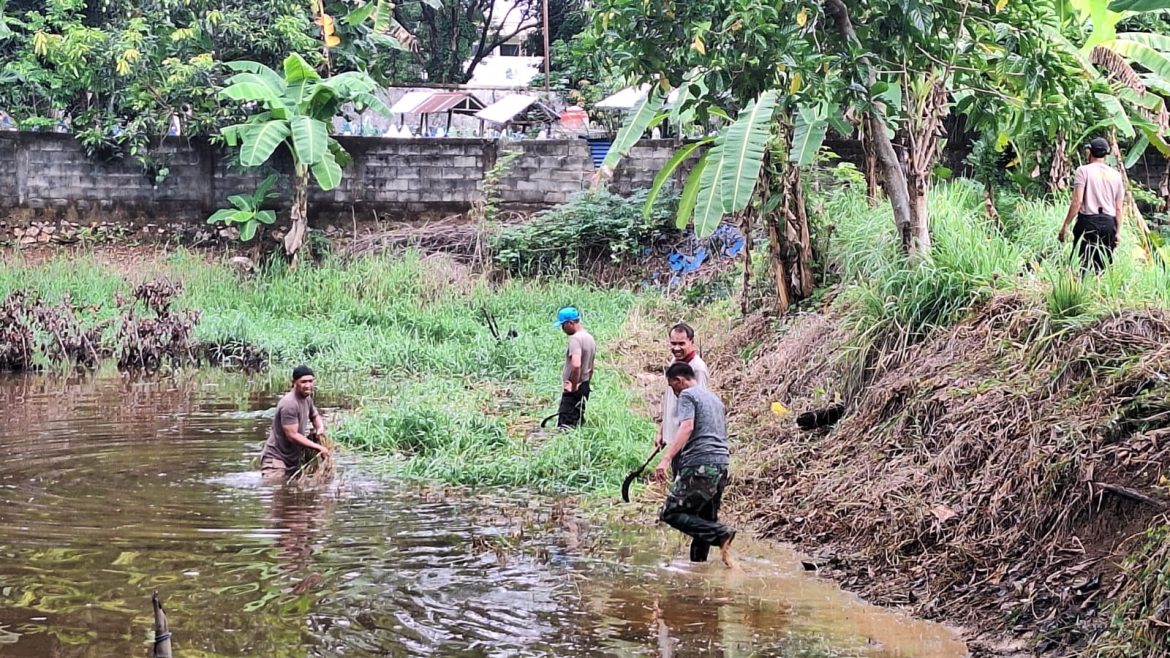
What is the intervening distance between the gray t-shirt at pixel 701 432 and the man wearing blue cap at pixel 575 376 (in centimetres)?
345

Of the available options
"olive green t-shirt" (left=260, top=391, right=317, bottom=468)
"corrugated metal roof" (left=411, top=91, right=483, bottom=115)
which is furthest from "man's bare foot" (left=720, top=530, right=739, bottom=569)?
"corrugated metal roof" (left=411, top=91, right=483, bottom=115)

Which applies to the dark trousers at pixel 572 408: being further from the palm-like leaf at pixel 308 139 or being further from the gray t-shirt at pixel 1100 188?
the palm-like leaf at pixel 308 139

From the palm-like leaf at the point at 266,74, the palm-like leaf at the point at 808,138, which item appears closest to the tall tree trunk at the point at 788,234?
the palm-like leaf at the point at 808,138

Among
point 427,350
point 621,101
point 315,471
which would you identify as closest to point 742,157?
point 315,471

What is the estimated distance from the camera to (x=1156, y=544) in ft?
18.6

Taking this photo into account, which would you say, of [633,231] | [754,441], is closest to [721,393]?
[754,441]

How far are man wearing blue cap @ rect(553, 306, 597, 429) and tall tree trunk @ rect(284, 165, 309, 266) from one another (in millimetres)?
9906

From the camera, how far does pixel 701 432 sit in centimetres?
762

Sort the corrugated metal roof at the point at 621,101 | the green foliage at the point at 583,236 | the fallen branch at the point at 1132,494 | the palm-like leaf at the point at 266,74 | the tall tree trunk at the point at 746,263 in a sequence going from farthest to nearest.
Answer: the corrugated metal roof at the point at 621,101
the green foliage at the point at 583,236
the palm-like leaf at the point at 266,74
the tall tree trunk at the point at 746,263
the fallen branch at the point at 1132,494

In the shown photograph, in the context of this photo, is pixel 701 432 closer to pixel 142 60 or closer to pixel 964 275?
pixel 964 275

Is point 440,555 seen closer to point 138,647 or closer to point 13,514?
point 138,647

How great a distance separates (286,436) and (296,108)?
10.0 metres

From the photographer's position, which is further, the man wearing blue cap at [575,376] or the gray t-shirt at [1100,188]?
the man wearing blue cap at [575,376]

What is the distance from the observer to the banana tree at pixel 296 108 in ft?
59.0
